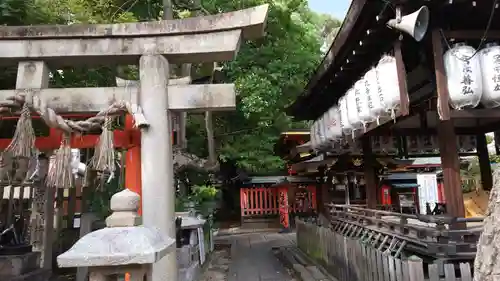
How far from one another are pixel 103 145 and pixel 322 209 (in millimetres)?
11051

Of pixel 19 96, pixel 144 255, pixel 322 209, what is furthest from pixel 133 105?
pixel 322 209

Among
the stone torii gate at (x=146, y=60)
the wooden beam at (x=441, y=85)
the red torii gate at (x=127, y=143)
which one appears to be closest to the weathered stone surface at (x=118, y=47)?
the stone torii gate at (x=146, y=60)

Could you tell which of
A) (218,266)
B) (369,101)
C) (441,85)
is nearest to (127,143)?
(369,101)

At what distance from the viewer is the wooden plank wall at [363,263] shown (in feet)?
15.6

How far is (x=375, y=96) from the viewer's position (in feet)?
20.6

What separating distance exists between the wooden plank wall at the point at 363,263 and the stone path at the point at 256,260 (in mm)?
1262

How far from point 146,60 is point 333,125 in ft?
17.4

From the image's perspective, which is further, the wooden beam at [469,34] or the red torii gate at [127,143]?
the red torii gate at [127,143]

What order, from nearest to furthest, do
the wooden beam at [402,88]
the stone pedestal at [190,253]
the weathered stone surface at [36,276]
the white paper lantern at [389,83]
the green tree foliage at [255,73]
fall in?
the wooden beam at [402,88]
the white paper lantern at [389,83]
the stone pedestal at [190,253]
the weathered stone surface at [36,276]
the green tree foliage at [255,73]

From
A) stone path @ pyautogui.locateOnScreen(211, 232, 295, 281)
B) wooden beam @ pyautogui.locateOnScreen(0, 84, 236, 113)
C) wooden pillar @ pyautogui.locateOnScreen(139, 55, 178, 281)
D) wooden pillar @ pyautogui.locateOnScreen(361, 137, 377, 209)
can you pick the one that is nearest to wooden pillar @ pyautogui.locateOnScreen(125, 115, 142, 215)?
wooden beam @ pyautogui.locateOnScreen(0, 84, 236, 113)

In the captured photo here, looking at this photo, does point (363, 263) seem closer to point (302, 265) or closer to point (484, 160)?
point (302, 265)

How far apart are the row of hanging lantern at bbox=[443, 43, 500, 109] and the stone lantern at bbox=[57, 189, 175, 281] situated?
4418 mm

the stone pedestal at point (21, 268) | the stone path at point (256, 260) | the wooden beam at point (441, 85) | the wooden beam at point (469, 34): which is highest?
the wooden beam at point (469, 34)

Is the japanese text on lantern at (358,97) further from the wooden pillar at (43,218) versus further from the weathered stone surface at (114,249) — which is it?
the wooden pillar at (43,218)
